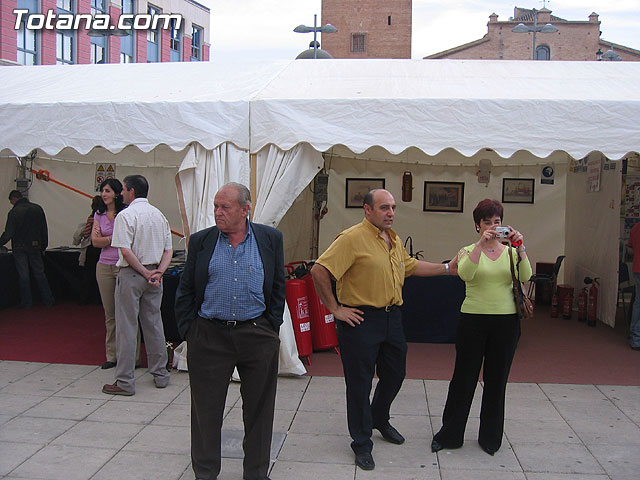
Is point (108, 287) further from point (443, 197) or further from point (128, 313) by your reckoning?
point (443, 197)

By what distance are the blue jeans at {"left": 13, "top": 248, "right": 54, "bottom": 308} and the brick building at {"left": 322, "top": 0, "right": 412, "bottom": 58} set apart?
35331mm

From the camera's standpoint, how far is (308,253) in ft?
31.7

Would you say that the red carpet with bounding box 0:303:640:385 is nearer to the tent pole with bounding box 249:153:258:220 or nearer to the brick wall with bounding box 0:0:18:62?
the tent pole with bounding box 249:153:258:220

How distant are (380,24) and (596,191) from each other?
36.0 m

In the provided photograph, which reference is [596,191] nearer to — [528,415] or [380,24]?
[528,415]

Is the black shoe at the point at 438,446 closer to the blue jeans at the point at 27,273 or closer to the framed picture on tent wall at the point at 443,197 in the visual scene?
the framed picture on tent wall at the point at 443,197

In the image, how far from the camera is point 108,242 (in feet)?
19.1

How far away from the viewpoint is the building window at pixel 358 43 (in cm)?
4228

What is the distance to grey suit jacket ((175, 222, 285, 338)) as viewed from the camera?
11.7 ft

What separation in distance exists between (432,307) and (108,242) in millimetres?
3496

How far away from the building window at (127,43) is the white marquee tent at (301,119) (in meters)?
23.0

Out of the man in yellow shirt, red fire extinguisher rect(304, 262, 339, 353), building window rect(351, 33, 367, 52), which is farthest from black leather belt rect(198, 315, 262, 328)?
building window rect(351, 33, 367, 52)

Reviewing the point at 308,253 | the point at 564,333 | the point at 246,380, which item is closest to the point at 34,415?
the point at 246,380

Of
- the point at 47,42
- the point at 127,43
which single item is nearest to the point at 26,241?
the point at 47,42
